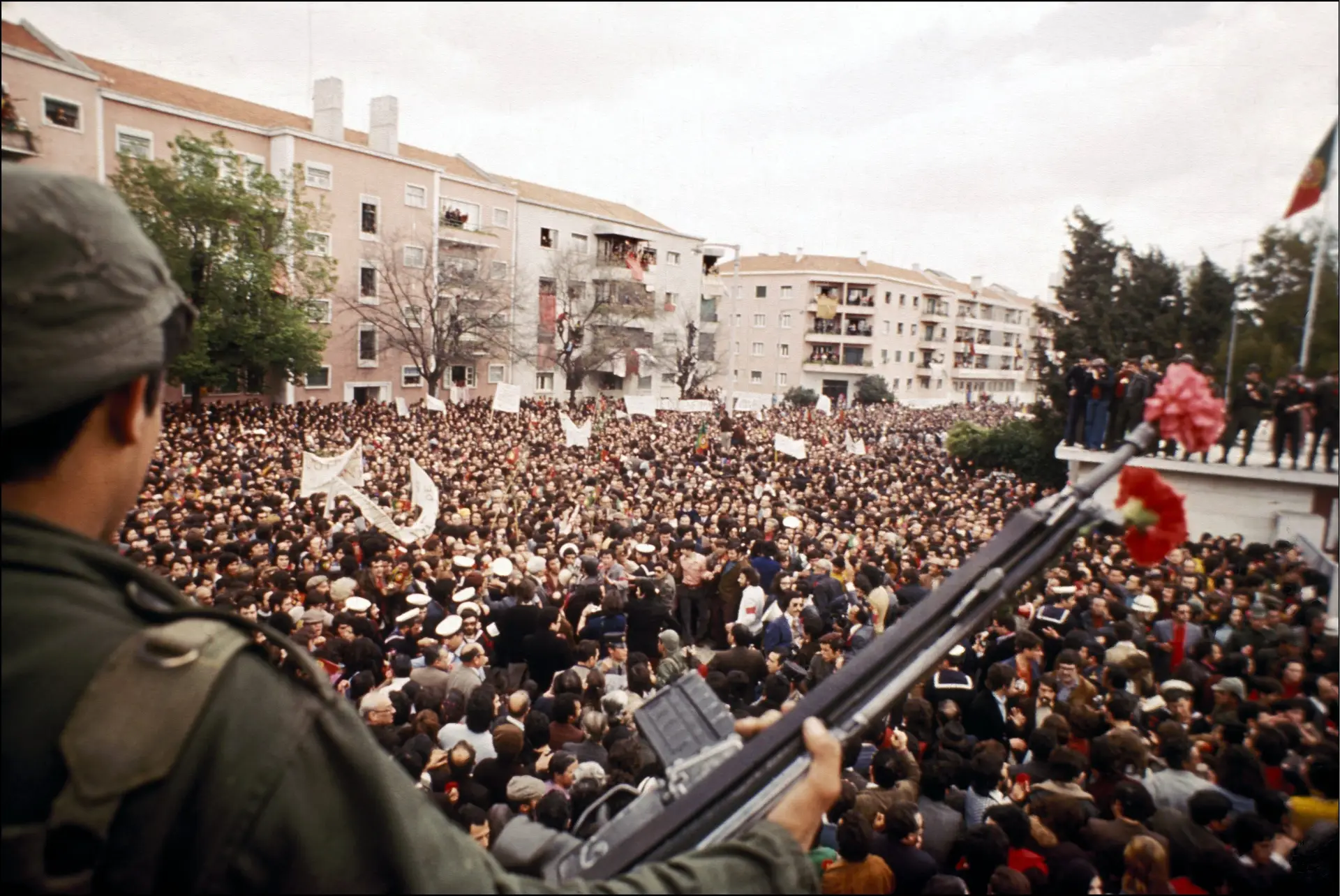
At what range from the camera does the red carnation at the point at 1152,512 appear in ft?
5.46

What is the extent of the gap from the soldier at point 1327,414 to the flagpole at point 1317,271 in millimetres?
250

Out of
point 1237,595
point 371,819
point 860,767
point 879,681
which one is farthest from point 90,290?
point 1237,595

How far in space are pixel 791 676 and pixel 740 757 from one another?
4123 mm

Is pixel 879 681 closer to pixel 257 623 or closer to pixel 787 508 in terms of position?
pixel 257 623

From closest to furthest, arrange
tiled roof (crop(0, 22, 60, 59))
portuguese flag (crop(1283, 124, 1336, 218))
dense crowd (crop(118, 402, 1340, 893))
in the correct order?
tiled roof (crop(0, 22, 60, 59)), dense crowd (crop(118, 402, 1340, 893)), portuguese flag (crop(1283, 124, 1336, 218))

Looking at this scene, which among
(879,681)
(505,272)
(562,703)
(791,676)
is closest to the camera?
(879,681)

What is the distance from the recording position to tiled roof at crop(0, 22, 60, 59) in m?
2.86

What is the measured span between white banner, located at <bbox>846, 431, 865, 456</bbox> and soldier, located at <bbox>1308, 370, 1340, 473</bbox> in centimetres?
1039

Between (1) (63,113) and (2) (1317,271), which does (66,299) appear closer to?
(2) (1317,271)

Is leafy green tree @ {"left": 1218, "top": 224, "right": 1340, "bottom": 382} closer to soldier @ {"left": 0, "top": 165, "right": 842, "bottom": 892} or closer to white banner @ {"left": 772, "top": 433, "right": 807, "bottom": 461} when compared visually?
soldier @ {"left": 0, "top": 165, "right": 842, "bottom": 892}

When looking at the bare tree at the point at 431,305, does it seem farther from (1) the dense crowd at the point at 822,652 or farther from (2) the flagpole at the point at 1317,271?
(2) the flagpole at the point at 1317,271

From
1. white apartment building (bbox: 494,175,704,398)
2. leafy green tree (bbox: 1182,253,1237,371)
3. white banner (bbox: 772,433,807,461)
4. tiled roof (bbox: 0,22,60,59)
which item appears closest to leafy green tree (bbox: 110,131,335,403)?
tiled roof (bbox: 0,22,60,59)

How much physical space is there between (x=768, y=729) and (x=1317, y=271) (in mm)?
4442

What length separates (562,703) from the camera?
4.24m
